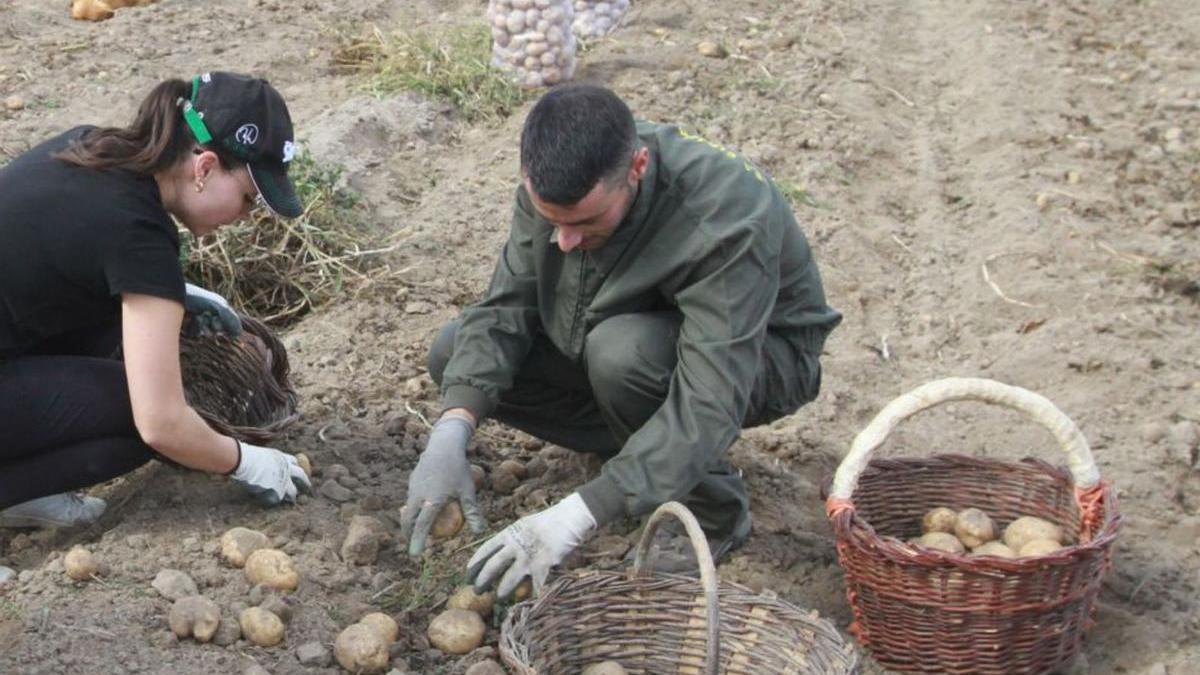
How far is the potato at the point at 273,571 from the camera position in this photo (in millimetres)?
3170

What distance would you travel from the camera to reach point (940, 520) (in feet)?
11.3

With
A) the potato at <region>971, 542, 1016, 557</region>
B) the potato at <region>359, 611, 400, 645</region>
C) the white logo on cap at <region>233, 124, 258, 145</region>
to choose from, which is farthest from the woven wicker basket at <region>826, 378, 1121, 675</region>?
the white logo on cap at <region>233, 124, 258, 145</region>

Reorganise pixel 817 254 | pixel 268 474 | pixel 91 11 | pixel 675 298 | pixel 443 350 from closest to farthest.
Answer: pixel 675 298, pixel 268 474, pixel 443 350, pixel 817 254, pixel 91 11

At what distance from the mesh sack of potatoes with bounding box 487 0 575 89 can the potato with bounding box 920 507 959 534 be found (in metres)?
3.07

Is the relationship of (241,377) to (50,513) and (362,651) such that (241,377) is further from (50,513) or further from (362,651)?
(362,651)

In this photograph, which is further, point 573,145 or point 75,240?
point 75,240

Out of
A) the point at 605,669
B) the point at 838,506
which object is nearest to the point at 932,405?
the point at 838,506

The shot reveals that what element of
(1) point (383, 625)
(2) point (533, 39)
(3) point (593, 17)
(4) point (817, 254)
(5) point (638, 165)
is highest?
(5) point (638, 165)

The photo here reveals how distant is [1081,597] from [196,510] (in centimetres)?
196

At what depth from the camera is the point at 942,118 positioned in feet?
20.4

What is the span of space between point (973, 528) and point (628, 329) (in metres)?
0.89

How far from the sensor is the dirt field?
332 cm

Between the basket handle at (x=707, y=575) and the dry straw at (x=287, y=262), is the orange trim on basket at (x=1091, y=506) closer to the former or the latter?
the basket handle at (x=707, y=575)

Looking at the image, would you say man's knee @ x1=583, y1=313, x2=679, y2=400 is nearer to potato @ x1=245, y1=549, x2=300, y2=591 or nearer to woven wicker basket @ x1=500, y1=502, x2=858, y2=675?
woven wicker basket @ x1=500, y1=502, x2=858, y2=675
